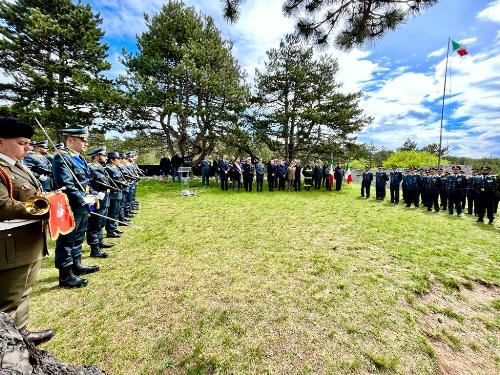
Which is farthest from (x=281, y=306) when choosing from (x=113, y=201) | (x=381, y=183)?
(x=381, y=183)

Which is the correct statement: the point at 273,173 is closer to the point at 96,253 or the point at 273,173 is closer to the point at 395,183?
the point at 395,183

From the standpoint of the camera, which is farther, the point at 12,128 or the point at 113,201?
the point at 113,201

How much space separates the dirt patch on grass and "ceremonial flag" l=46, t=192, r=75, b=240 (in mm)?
3602

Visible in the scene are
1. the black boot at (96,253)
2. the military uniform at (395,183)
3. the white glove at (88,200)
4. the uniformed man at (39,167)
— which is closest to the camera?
the white glove at (88,200)

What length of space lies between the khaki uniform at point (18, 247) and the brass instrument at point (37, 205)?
0.12ft

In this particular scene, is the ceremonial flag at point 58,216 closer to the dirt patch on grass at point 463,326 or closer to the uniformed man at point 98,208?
the uniformed man at point 98,208

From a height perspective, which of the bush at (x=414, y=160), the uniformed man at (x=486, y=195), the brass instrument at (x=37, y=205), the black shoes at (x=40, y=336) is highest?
the bush at (x=414, y=160)

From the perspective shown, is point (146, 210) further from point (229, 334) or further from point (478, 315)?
point (478, 315)

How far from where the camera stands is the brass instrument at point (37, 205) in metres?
1.97

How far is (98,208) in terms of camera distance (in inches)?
174

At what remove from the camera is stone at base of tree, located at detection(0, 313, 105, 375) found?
0.72 meters

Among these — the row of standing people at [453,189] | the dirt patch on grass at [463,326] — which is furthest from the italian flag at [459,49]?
the dirt patch on grass at [463,326]

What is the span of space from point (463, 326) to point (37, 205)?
4437 millimetres

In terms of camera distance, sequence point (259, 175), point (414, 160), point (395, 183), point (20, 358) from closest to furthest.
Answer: point (20, 358), point (395, 183), point (259, 175), point (414, 160)
